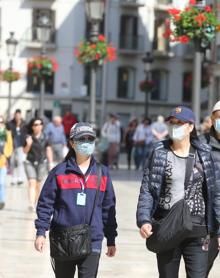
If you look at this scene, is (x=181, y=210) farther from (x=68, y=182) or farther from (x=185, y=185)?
(x=68, y=182)

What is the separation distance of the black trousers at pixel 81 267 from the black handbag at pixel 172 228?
1.36 feet

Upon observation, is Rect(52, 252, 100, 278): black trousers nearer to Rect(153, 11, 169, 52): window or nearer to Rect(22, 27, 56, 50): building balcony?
Rect(22, 27, 56, 50): building balcony

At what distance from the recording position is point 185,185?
7359 mm

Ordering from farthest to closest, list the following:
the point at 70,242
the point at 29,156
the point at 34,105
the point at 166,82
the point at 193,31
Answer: the point at 166,82 < the point at 34,105 < the point at 193,31 < the point at 29,156 < the point at 70,242

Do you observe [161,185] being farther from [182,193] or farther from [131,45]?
[131,45]

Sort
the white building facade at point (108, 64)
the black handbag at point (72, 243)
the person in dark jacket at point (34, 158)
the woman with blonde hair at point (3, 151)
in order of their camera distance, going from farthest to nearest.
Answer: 1. the white building facade at point (108, 64)
2. the person in dark jacket at point (34, 158)
3. the woman with blonde hair at point (3, 151)
4. the black handbag at point (72, 243)

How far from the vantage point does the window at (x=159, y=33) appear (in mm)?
63875

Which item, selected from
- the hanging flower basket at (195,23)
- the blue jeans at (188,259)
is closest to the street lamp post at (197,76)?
the hanging flower basket at (195,23)

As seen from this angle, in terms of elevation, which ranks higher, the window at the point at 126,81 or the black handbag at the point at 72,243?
the black handbag at the point at 72,243

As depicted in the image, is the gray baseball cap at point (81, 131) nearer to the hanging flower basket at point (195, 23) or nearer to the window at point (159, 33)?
the hanging flower basket at point (195, 23)

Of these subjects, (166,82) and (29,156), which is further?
(166,82)

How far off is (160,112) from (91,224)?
56.7 meters

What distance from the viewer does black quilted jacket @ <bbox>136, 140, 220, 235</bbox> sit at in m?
7.36

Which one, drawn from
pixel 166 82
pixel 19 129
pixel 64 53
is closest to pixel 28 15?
pixel 64 53
